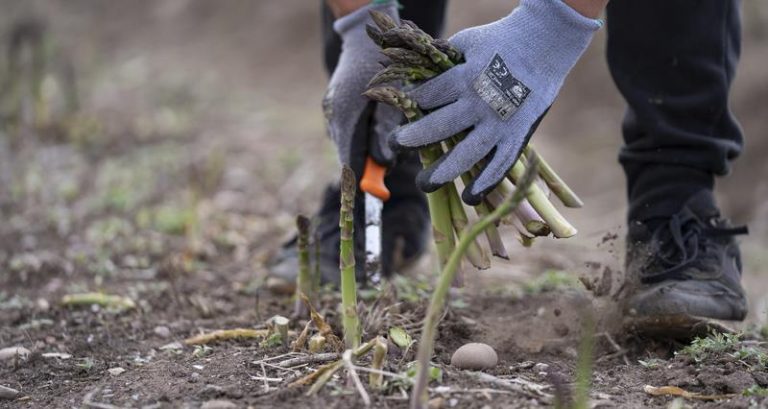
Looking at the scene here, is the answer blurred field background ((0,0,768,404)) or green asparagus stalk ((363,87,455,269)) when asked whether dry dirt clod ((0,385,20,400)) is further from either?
green asparagus stalk ((363,87,455,269))

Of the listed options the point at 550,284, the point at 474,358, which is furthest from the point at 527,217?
the point at 550,284

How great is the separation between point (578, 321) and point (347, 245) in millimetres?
741

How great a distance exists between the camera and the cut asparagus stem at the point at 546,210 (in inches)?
67.6

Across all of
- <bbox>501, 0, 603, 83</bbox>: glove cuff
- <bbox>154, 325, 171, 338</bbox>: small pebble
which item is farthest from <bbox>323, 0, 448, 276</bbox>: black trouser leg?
<bbox>501, 0, 603, 83</bbox>: glove cuff

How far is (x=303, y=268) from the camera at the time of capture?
78.1 inches

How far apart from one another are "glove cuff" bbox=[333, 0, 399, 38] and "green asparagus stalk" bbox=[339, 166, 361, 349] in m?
0.61

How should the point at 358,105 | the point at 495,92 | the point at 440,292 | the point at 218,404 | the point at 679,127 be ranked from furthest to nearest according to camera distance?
the point at 679,127
the point at 358,105
the point at 495,92
the point at 218,404
the point at 440,292

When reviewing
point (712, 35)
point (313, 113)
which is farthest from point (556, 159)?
point (712, 35)

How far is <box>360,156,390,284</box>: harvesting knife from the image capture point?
207 cm

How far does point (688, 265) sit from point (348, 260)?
93cm

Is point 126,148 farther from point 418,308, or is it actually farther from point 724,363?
point 724,363

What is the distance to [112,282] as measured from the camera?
264cm

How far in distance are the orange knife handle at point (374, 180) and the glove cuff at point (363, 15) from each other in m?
0.33

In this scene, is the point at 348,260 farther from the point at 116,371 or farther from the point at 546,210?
the point at 116,371
